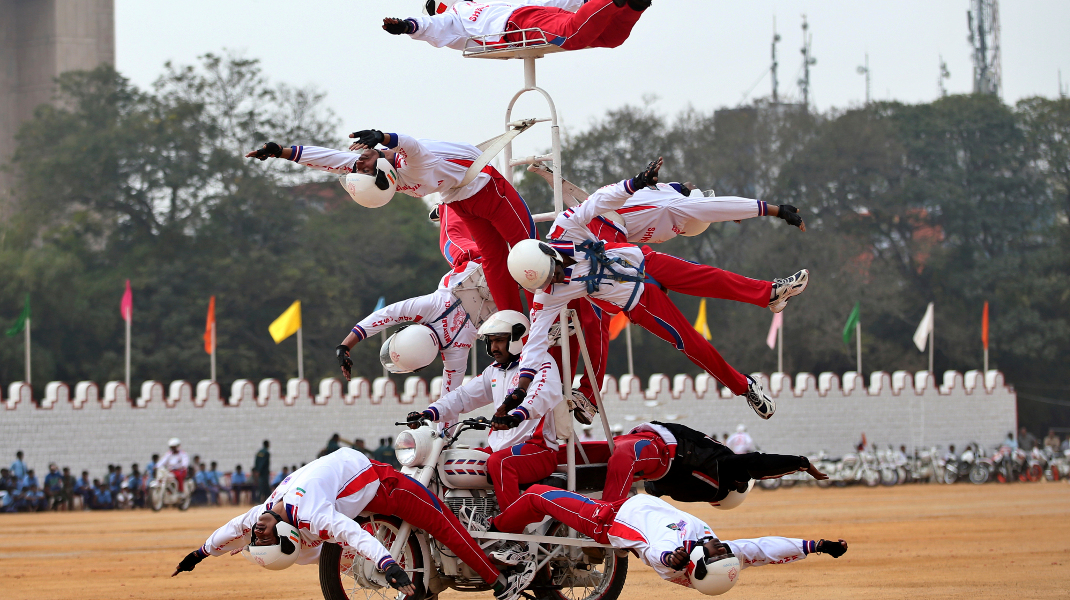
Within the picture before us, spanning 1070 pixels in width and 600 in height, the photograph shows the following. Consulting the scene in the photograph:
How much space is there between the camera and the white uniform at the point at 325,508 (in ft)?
19.9

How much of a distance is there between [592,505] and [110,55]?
39.9m

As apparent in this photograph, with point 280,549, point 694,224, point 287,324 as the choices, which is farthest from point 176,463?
point 280,549

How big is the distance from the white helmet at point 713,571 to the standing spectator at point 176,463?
19.0 metres

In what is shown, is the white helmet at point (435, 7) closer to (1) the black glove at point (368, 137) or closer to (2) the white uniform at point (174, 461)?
(1) the black glove at point (368, 137)

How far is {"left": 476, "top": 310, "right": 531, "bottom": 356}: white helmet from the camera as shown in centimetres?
738

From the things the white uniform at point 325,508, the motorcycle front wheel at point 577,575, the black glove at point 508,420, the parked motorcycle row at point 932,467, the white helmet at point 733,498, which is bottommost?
the parked motorcycle row at point 932,467

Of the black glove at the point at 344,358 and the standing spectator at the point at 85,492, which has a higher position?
the black glove at the point at 344,358

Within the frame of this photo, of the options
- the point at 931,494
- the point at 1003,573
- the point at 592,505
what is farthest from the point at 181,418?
the point at 592,505

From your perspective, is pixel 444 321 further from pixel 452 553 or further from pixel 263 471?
pixel 263 471

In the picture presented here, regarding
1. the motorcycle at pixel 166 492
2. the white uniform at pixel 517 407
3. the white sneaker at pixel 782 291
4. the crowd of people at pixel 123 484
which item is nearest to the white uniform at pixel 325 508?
the white uniform at pixel 517 407

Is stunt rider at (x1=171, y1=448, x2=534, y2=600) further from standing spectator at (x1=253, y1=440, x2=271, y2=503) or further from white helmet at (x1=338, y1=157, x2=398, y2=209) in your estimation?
standing spectator at (x1=253, y1=440, x2=271, y2=503)

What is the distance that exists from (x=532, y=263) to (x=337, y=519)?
1.75 m

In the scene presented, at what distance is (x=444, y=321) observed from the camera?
314 inches

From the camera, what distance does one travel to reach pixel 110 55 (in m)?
42.2
